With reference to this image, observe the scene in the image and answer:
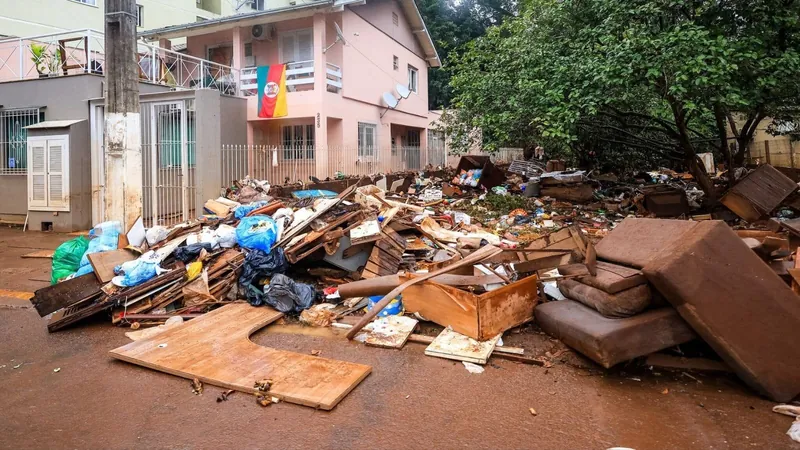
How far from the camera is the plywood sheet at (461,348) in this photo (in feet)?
13.2

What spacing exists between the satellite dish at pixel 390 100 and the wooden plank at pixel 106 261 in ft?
42.3

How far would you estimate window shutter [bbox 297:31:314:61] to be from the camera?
15.4m

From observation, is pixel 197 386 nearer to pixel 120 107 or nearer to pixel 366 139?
pixel 120 107

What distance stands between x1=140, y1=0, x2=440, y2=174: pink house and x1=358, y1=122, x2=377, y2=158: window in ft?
0.12

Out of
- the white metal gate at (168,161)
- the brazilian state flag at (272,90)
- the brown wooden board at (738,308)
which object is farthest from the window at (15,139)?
the brown wooden board at (738,308)

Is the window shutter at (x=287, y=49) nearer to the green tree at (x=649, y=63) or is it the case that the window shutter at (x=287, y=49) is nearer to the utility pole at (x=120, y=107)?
the green tree at (x=649, y=63)

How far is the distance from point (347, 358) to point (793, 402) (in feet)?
10.7

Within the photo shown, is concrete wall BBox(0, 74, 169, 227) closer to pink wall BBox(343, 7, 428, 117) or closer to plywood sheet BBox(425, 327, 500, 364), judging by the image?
pink wall BBox(343, 7, 428, 117)

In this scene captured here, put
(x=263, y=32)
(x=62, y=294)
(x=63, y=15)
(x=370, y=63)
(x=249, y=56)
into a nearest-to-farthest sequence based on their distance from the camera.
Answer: (x=62, y=294) < (x=263, y=32) < (x=249, y=56) < (x=370, y=63) < (x=63, y=15)

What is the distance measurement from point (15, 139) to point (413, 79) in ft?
46.5

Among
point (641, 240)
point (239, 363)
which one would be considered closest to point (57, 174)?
point (239, 363)

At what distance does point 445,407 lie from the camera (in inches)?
131

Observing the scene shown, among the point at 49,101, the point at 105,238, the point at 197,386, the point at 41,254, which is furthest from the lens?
the point at 49,101

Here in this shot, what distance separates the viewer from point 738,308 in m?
3.37
